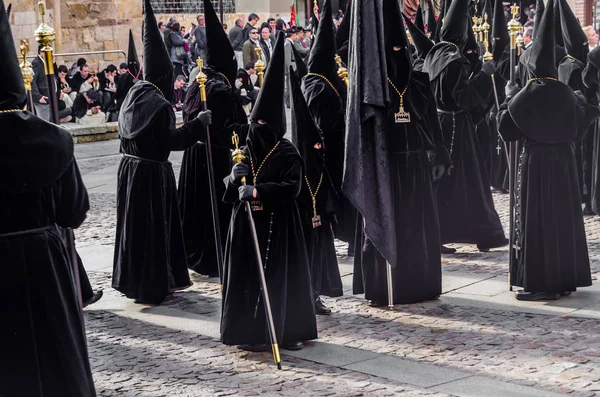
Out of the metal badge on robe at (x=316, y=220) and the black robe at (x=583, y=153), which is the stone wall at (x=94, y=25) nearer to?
the black robe at (x=583, y=153)

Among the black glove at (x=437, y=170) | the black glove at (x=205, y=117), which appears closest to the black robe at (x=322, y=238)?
the black glove at (x=437, y=170)

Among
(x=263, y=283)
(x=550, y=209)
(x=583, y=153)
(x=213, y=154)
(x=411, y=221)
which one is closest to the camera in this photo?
(x=263, y=283)

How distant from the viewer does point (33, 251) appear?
20.7ft

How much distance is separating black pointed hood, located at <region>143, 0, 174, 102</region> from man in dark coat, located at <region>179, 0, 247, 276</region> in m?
0.63

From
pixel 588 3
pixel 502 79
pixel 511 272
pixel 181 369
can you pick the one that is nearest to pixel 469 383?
pixel 181 369

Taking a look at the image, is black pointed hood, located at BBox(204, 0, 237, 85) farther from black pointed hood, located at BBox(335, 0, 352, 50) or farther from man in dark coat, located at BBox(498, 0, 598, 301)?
man in dark coat, located at BBox(498, 0, 598, 301)

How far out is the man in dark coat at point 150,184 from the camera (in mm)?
9969

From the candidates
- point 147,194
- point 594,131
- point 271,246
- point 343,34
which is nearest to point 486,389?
point 271,246

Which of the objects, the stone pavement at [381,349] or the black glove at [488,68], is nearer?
the stone pavement at [381,349]

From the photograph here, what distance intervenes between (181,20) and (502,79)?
1917 centimetres

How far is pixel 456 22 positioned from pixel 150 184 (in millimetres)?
3574

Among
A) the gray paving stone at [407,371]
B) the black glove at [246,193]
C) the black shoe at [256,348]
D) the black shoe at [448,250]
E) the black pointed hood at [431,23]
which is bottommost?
the gray paving stone at [407,371]

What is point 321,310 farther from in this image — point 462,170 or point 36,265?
point 36,265

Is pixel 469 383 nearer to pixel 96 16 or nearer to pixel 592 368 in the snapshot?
pixel 592 368
